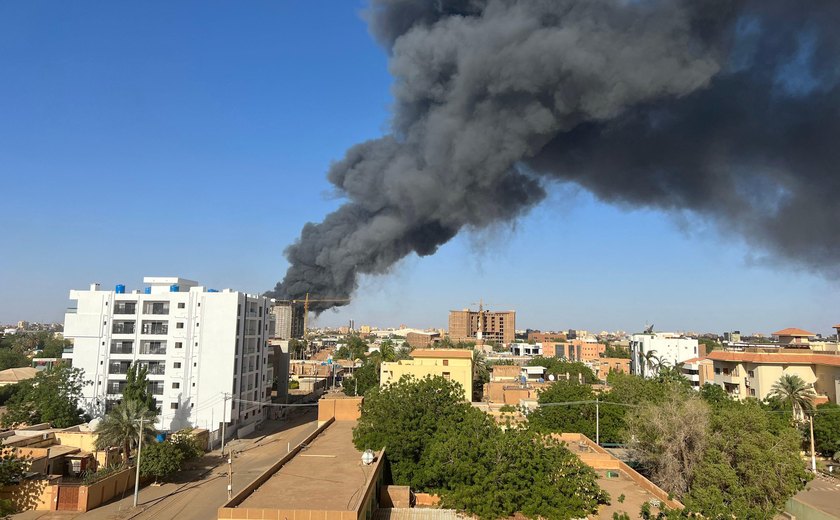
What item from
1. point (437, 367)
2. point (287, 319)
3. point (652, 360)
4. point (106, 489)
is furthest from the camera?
point (287, 319)

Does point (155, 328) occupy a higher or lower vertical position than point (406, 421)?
higher

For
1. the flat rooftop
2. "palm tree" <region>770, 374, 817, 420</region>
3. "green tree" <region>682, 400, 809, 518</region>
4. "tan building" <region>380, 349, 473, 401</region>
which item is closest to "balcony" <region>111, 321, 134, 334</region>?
"tan building" <region>380, 349, 473, 401</region>

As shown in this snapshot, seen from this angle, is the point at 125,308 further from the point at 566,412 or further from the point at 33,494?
the point at 566,412

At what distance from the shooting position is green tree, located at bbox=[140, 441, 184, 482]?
2361 cm

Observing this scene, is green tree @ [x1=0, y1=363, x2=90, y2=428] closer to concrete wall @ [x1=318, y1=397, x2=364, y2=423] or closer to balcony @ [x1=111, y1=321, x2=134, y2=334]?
balcony @ [x1=111, y1=321, x2=134, y2=334]

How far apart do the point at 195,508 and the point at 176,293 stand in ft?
57.1

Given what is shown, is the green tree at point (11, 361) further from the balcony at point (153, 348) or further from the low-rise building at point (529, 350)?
the low-rise building at point (529, 350)

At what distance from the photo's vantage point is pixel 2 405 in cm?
4300

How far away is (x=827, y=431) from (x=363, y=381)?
31723mm

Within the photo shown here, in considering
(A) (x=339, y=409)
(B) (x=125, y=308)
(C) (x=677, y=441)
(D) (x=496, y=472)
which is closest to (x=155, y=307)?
(B) (x=125, y=308)

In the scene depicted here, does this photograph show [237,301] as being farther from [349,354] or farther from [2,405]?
[349,354]

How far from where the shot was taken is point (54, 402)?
3153cm

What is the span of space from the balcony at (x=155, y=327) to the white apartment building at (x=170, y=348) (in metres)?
0.06

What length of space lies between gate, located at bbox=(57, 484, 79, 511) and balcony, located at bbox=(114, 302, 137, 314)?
641 inches
